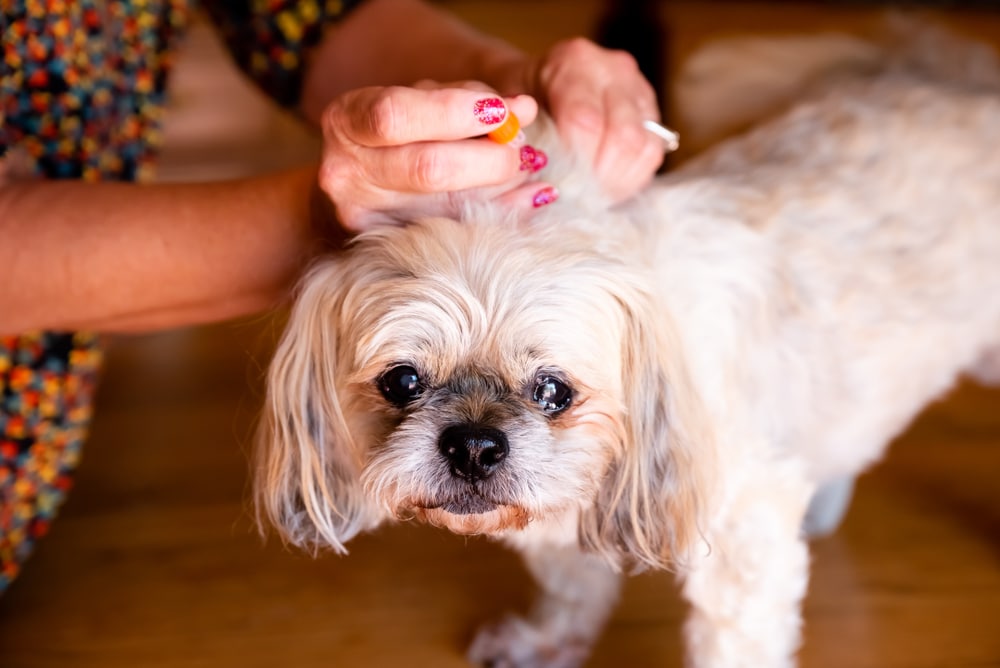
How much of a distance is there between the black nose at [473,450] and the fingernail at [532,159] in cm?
29

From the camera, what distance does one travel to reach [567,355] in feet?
3.44

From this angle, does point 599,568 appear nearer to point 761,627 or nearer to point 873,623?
point 761,627

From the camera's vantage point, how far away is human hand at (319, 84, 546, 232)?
958mm

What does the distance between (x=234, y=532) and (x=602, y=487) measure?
2.95 feet

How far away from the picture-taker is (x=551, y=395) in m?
1.08

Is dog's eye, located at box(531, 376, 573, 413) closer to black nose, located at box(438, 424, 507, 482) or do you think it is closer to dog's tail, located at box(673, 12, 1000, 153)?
black nose, located at box(438, 424, 507, 482)

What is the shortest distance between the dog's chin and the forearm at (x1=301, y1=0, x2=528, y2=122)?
0.60 metres

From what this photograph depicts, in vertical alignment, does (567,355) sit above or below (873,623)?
above

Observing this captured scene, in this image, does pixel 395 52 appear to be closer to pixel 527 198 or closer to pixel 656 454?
pixel 527 198

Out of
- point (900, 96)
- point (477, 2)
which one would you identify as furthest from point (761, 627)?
point (477, 2)

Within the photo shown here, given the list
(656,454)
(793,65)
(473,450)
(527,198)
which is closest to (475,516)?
(473,450)

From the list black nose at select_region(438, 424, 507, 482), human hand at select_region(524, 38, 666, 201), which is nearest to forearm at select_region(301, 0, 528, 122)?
human hand at select_region(524, 38, 666, 201)

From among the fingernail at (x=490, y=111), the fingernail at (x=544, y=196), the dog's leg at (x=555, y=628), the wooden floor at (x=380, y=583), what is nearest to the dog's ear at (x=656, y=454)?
the fingernail at (x=544, y=196)

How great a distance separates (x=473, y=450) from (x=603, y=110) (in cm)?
45
